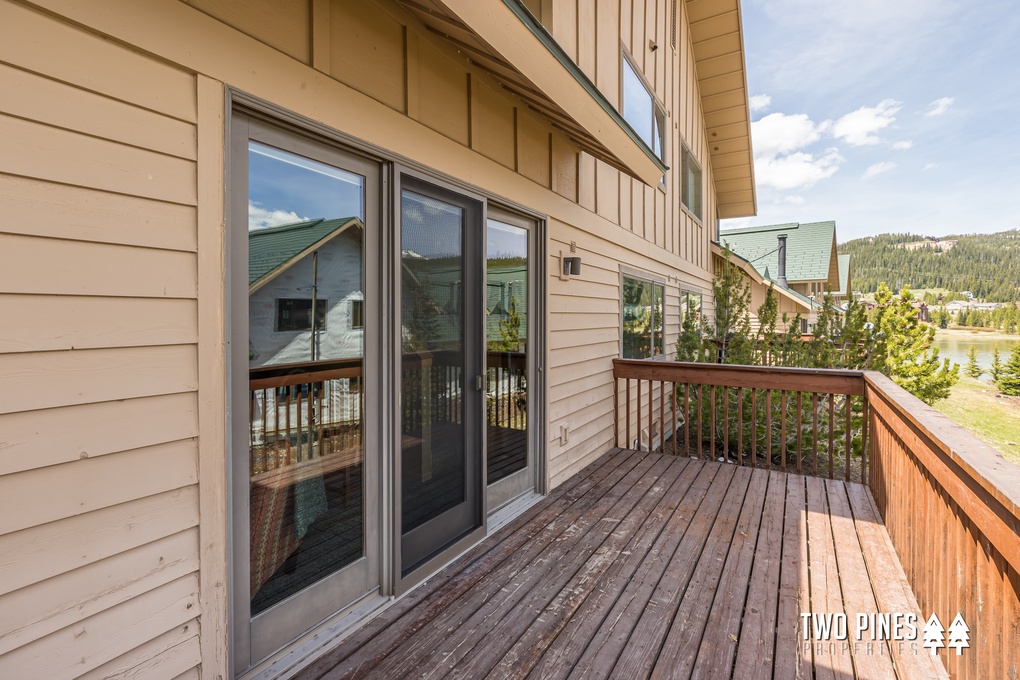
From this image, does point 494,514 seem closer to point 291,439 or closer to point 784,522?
point 291,439

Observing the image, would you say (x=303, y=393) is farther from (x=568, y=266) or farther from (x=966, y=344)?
(x=966, y=344)

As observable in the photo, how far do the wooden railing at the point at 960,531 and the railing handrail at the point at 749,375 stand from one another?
4.03 ft

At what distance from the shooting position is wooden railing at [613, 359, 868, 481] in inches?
162

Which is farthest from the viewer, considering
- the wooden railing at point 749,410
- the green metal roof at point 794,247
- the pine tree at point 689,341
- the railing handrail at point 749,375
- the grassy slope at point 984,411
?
the green metal roof at point 794,247

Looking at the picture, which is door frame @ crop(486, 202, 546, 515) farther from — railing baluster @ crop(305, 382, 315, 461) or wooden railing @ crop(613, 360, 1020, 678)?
wooden railing @ crop(613, 360, 1020, 678)

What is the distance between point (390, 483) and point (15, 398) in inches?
52.1

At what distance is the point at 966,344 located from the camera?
9.90 metres

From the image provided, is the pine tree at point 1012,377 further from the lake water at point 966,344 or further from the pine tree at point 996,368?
the lake water at point 966,344

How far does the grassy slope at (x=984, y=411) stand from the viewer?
25.3ft

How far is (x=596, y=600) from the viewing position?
2275 mm

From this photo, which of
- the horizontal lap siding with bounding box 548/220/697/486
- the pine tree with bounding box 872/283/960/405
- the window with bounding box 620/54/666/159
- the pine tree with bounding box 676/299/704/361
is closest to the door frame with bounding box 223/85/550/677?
the horizontal lap siding with bounding box 548/220/697/486

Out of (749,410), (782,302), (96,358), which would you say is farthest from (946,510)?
(782,302)

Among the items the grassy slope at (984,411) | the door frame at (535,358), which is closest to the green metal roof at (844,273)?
the grassy slope at (984,411)

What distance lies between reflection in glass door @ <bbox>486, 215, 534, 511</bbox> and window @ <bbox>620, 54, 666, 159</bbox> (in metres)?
2.30
